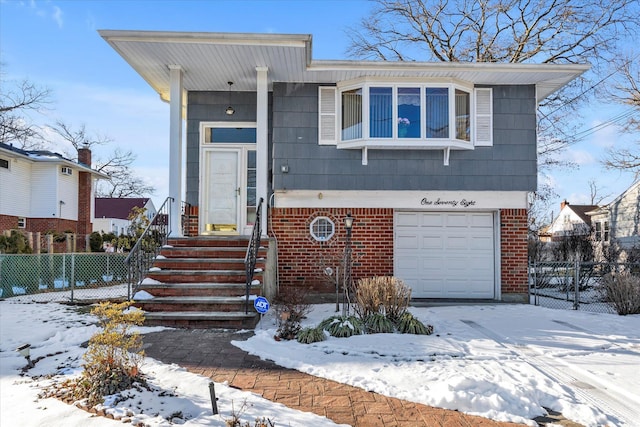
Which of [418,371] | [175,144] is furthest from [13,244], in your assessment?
[418,371]

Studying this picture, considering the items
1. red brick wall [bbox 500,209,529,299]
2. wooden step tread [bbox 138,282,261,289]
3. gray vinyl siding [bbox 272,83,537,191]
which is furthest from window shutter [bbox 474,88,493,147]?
wooden step tread [bbox 138,282,261,289]

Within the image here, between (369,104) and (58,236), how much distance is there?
41.9 feet

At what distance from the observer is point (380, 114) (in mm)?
9250

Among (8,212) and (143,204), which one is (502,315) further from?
(143,204)

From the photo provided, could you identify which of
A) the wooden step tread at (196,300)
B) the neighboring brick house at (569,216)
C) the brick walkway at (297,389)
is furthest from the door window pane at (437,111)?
the neighboring brick house at (569,216)

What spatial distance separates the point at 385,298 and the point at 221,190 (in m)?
4.99

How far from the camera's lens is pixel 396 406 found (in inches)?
149

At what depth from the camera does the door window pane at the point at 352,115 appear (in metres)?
9.32

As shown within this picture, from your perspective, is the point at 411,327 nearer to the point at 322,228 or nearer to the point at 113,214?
the point at 322,228

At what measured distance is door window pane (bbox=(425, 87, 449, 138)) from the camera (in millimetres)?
9289

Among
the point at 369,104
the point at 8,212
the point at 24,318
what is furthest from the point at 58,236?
the point at 369,104

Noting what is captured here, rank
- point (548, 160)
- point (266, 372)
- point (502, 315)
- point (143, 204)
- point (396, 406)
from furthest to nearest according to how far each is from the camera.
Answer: point (143, 204) < point (548, 160) < point (502, 315) < point (266, 372) < point (396, 406)

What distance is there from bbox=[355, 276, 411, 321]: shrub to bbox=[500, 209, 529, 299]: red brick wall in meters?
4.26

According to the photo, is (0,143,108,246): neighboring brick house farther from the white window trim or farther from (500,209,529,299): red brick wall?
(500,209,529,299): red brick wall
